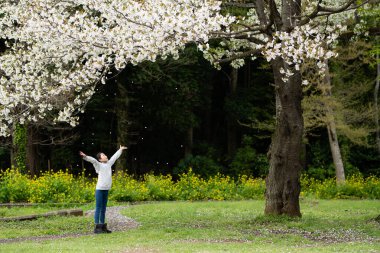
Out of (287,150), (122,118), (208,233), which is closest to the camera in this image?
(208,233)

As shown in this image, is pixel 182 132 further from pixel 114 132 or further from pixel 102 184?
pixel 102 184

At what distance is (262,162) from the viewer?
103 feet

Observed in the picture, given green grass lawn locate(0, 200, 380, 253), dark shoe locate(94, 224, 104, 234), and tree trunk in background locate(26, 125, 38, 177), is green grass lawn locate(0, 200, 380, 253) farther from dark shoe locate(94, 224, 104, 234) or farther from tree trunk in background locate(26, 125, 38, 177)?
tree trunk in background locate(26, 125, 38, 177)

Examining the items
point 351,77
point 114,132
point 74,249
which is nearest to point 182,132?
point 114,132

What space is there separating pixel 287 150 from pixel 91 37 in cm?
520

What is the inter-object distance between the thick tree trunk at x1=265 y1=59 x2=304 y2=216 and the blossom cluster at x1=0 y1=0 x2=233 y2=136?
9.38 feet

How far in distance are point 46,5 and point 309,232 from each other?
23.0 ft

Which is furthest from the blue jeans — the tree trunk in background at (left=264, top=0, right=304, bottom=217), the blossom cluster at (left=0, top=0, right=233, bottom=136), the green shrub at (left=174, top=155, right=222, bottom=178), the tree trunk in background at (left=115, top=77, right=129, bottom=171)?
the green shrub at (left=174, top=155, right=222, bottom=178)

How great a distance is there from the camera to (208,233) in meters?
12.4

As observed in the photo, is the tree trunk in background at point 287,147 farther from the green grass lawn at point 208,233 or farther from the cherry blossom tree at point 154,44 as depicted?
the green grass lawn at point 208,233

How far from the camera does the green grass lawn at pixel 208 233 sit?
10344mm

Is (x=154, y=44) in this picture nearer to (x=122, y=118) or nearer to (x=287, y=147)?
(x=287, y=147)

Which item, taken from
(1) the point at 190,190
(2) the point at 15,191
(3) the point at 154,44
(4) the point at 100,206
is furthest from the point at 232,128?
(3) the point at 154,44

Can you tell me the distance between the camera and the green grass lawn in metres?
10.3
